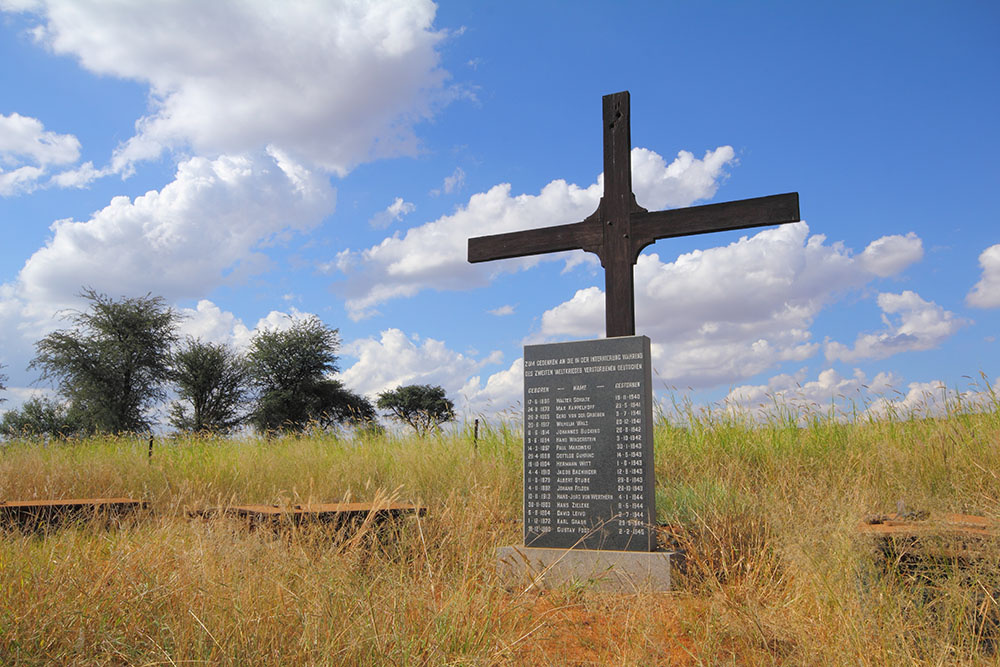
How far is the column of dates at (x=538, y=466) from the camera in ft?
22.2

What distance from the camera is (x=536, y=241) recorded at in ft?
26.5

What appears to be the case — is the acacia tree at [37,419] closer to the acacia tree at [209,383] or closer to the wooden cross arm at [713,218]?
the acacia tree at [209,383]

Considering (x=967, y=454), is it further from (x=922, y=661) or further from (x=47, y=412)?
(x=47, y=412)

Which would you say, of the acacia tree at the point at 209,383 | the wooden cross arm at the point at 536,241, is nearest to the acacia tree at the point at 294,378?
the acacia tree at the point at 209,383

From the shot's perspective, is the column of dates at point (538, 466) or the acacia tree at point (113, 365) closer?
the column of dates at point (538, 466)

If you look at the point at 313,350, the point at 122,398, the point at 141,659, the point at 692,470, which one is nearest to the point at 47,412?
the point at 122,398

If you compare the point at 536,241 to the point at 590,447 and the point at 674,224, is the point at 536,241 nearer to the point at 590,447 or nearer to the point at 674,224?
the point at 674,224

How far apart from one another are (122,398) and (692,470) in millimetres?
29932

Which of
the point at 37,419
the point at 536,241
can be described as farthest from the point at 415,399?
the point at 536,241

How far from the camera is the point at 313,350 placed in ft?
116

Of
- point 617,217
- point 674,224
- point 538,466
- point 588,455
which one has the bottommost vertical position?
point 538,466

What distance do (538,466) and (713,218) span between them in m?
3.03

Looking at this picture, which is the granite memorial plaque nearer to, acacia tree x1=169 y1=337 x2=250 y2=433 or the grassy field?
the grassy field

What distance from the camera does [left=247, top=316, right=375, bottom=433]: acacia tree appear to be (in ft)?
112
